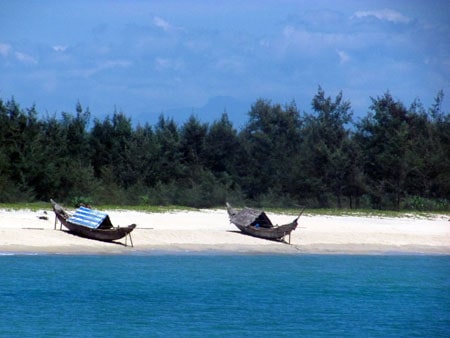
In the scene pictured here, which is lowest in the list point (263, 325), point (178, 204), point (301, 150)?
point (263, 325)

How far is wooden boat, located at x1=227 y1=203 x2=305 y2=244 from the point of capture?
34.9 m

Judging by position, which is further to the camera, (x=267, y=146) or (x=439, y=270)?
(x=267, y=146)

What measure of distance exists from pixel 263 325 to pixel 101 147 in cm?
3035

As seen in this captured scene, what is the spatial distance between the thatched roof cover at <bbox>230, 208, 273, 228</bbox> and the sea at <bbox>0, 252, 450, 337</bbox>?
6.51 ft

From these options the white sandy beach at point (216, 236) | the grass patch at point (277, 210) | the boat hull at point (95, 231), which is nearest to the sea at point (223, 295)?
the white sandy beach at point (216, 236)

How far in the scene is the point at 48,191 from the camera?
1740 inches

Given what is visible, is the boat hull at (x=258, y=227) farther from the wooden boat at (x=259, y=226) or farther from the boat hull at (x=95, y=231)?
the boat hull at (x=95, y=231)

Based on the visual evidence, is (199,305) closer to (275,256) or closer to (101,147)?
(275,256)

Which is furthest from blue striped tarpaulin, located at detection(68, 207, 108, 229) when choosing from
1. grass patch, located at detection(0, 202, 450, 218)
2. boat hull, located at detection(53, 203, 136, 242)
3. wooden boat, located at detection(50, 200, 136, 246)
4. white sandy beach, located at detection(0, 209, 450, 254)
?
grass patch, located at detection(0, 202, 450, 218)

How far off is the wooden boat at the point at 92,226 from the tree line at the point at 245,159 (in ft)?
31.0

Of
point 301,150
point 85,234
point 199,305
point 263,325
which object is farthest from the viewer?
point 301,150

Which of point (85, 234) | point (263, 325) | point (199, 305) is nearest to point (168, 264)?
point (85, 234)

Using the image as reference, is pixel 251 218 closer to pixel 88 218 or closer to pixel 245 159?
pixel 88 218

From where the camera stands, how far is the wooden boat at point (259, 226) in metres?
34.9
